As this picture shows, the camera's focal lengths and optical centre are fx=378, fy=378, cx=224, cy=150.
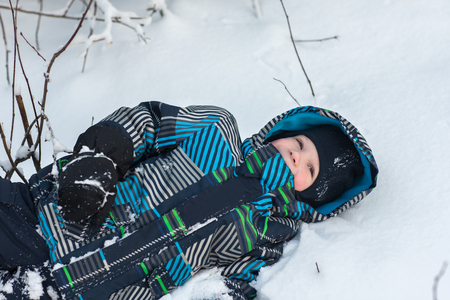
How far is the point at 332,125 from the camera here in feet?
5.43

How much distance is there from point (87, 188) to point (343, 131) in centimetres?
104

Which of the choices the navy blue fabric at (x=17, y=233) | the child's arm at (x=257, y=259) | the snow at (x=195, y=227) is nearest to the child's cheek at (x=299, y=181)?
the child's arm at (x=257, y=259)

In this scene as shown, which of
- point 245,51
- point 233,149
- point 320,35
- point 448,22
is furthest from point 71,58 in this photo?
point 448,22

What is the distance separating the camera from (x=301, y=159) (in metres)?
1.51

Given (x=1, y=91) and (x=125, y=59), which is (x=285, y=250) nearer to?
(x=125, y=59)

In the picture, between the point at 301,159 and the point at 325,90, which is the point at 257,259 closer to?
the point at 301,159

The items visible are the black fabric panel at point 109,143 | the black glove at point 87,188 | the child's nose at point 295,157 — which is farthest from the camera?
the child's nose at point 295,157

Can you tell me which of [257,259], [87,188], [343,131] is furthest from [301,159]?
[87,188]

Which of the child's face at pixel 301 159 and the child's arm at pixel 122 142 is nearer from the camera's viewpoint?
the child's arm at pixel 122 142

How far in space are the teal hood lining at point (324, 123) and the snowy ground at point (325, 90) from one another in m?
0.06

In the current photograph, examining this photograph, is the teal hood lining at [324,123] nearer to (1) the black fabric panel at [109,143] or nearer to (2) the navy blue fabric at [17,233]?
(1) the black fabric panel at [109,143]

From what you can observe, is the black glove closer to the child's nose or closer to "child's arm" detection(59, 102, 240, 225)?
"child's arm" detection(59, 102, 240, 225)

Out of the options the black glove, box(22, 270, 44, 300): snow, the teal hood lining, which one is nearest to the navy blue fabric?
box(22, 270, 44, 300): snow

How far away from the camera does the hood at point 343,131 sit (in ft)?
4.93
